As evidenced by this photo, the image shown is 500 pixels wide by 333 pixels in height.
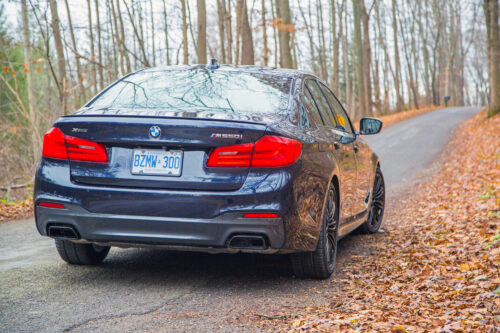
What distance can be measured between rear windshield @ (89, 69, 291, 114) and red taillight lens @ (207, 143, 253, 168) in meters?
0.47

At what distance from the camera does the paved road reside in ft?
10.8

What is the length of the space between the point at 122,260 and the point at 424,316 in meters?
2.81

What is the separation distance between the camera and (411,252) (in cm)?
559

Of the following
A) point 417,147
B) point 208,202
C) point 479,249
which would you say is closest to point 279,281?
point 208,202

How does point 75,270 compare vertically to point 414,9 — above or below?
below

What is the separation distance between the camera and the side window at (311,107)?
A: 4.70 m

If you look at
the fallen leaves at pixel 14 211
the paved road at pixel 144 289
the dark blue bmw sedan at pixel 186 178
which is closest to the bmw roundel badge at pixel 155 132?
the dark blue bmw sedan at pixel 186 178

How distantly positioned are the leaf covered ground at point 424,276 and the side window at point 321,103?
1.39 meters

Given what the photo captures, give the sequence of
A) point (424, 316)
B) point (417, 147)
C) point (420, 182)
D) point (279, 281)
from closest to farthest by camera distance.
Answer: point (424, 316) → point (279, 281) → point (420, 182) → point (417, 147)

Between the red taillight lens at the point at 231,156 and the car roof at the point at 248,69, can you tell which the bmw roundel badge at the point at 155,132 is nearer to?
the red taillight lens at the point at 231,156

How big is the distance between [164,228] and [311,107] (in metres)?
1.79

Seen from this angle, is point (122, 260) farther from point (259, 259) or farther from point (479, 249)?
point (479, 249)

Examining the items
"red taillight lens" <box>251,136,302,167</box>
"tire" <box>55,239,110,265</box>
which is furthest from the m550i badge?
"tire" <box>55,239,110,265</box>

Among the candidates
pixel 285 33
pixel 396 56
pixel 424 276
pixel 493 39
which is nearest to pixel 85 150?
pixel 424 276
